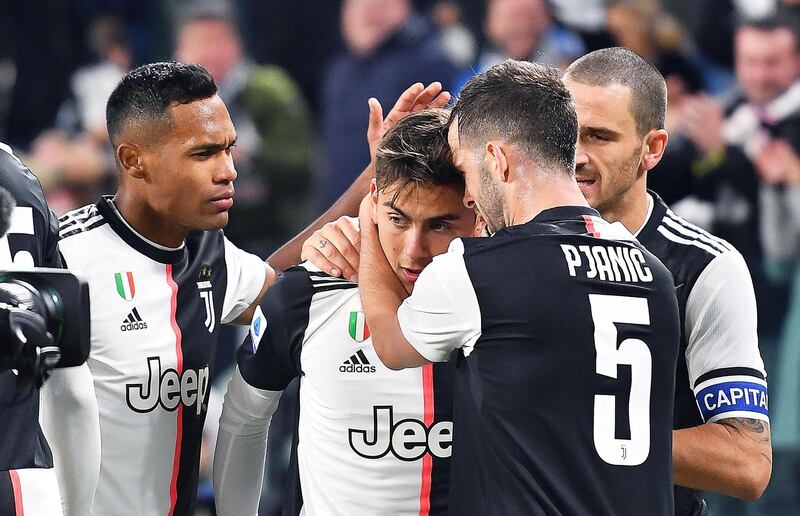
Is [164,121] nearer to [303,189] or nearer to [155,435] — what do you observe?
[155,435]

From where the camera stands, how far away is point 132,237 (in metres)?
3.51

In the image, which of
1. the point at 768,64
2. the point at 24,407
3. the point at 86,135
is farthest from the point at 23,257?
the point at 86,135

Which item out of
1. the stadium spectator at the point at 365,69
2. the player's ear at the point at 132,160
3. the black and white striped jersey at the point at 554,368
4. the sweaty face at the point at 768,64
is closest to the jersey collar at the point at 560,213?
the black and white striped jersey at the point at 554,368

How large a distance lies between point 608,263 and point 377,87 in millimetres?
4652

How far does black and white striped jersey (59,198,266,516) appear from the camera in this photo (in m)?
3.35

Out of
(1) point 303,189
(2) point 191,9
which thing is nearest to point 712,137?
(1) point 303,189

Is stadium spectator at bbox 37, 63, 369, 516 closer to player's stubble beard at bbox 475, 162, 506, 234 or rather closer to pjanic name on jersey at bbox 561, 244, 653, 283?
player's stubble beard at bbox 475, 162, 506, 234

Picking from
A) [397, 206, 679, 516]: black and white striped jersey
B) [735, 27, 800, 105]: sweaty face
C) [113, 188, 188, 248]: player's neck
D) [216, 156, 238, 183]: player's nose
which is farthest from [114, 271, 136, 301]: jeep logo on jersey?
[735, 27, 800, 105]: sweaty face

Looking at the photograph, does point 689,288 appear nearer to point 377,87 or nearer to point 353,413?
point 353,413

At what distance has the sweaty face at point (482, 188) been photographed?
272 centimetres

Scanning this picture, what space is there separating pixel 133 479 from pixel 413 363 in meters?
1.03

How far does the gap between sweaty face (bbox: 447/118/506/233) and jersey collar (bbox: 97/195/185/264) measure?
1112mm

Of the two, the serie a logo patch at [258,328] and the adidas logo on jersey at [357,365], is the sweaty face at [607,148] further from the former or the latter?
the serie a logo patch at [258,328]

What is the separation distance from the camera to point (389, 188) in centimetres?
298
